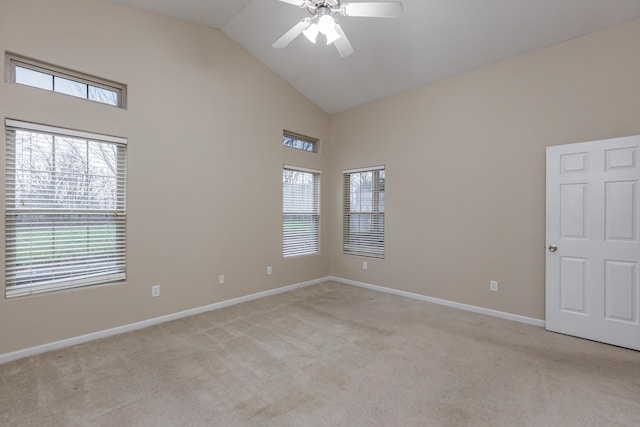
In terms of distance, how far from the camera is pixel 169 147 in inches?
134

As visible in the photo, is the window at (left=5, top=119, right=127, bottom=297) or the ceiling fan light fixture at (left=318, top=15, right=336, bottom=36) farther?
the window at (left=5, top=119, right=127, bottom=297)

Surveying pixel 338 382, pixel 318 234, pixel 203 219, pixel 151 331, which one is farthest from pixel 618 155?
pixel 151 331

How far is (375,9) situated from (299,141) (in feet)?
9.92

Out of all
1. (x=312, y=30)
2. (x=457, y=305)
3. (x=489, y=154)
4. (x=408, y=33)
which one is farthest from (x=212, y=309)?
(x=408, y=33)

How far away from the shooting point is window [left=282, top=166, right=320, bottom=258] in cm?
482

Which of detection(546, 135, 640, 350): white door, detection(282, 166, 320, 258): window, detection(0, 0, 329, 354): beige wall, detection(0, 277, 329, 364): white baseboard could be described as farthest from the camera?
detection(282, 166, 320, 258): window

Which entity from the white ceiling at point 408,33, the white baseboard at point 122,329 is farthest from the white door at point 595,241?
the white baseboard at point 122,329

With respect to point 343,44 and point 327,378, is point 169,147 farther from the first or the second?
point 327,378

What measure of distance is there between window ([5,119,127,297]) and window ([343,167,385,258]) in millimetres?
3365

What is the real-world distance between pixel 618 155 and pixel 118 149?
4.97 m

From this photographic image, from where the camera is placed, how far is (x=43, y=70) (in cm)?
270

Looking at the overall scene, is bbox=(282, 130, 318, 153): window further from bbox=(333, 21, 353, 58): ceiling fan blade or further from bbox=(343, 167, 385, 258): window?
bbox=(333, 21, 353, 58): ceiling fan blade

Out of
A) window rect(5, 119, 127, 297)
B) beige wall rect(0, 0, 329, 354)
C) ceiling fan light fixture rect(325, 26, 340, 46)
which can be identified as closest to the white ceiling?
beige wall rect(0, 0, 329, 354)

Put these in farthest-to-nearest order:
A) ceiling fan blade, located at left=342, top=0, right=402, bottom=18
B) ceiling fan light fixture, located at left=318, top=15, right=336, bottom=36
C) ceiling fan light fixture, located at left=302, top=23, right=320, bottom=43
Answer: ceiling fan light fixture, located at left=302, top=23, right=320, bottom=43 < ceiling fan light fixture, located at left=318, top=15, right=336, bottom=36 < ceiling fan blade, located at left=342, top=0, right=402, bottom=18
